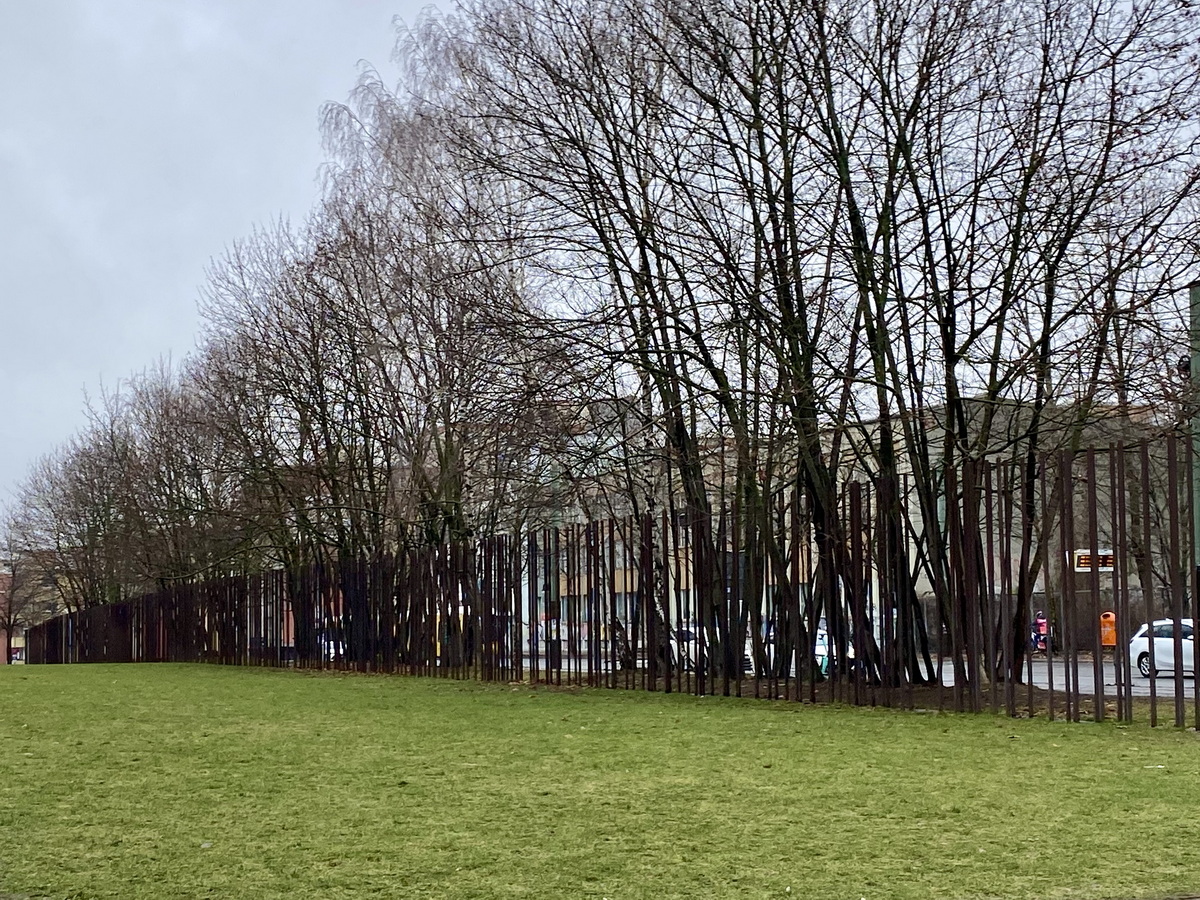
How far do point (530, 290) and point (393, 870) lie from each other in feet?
58.1

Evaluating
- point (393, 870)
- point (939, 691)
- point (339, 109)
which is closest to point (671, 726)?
point (939, 691)

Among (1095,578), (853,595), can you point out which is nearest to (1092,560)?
(1095,578)

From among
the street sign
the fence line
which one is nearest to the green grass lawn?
the fence line

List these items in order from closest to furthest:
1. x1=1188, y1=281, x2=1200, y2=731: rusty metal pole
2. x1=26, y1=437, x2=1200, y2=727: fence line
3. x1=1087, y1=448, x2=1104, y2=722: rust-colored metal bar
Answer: x1=1188, y1=281, x2=1200, y2=731: rusty metal pole → x1=1087, y1=448, x2=1104, y2=722: rust-colored metal bar → x1=26, y1=437, x2=1200, y2=727: fence line

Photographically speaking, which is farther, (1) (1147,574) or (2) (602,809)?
(1) (1147,574)

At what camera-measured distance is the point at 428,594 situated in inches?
958

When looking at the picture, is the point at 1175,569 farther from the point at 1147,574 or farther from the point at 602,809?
the point at 602,809

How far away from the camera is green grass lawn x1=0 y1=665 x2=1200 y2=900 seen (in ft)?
17.4

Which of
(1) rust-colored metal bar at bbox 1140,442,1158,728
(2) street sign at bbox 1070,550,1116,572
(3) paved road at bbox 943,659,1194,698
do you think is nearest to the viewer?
(1) rust-colored metal bar at bbox 1140,442,1158,728

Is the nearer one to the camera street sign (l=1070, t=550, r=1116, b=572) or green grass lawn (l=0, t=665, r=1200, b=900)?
green grass lawn (l=0, t=665, r=1200, b=900)

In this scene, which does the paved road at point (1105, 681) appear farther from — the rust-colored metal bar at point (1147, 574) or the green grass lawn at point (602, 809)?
the green grass lawn at point (602, 809)

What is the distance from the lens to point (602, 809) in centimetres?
696

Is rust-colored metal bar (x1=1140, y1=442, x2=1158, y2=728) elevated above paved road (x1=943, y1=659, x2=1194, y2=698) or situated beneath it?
elevated above

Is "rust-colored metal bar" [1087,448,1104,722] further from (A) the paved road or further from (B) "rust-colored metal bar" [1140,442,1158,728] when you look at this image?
(B) "rust-colored metal bar" [1140,442,1158,728]
